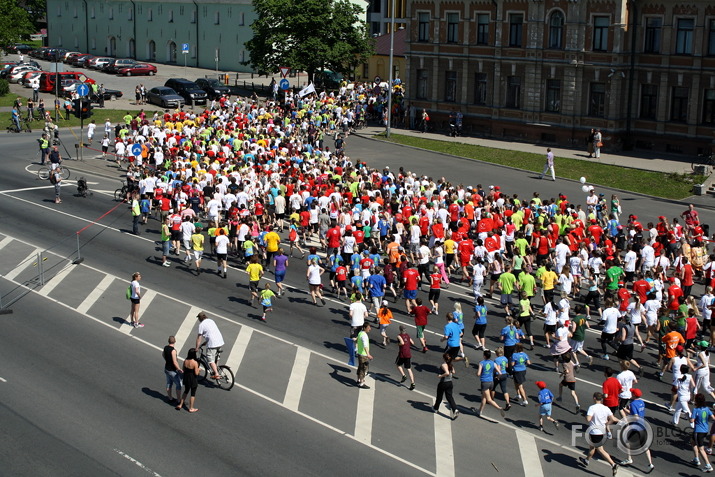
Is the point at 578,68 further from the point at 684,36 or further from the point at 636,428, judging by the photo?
the point at 636,428

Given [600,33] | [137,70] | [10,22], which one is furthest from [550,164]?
[10,22]

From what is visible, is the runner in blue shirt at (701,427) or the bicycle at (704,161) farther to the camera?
the bicycle at (704,161)

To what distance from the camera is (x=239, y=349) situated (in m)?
23.7

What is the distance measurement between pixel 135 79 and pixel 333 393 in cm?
6532

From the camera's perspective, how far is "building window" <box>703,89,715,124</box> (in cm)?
4812

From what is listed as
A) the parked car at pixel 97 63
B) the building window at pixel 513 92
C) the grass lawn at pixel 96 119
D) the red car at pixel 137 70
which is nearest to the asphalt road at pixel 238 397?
the building window at pixel 513 92

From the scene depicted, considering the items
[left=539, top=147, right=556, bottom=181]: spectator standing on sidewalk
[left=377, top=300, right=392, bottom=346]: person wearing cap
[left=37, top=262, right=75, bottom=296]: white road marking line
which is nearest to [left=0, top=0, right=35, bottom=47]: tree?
[left=539, top=147, right=556, bottom=181]: spectator standing on sidewalk

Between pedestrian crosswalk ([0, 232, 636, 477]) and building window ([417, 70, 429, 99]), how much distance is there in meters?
35.7

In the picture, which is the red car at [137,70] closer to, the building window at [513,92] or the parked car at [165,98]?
the parked car at [165,98]

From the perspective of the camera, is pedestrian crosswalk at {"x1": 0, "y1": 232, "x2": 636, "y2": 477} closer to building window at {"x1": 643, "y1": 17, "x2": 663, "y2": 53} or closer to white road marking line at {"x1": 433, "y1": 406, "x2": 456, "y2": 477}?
white road marking line at {"x1": 433, "y1": 406, "x2": 456, "y2": 477}

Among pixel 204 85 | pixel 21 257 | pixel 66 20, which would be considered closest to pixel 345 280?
pixel 21 257

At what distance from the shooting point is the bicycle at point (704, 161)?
46306 mm

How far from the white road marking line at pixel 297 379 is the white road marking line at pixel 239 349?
54.5 inches

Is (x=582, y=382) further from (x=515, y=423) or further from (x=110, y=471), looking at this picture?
(x=110, y=471)
